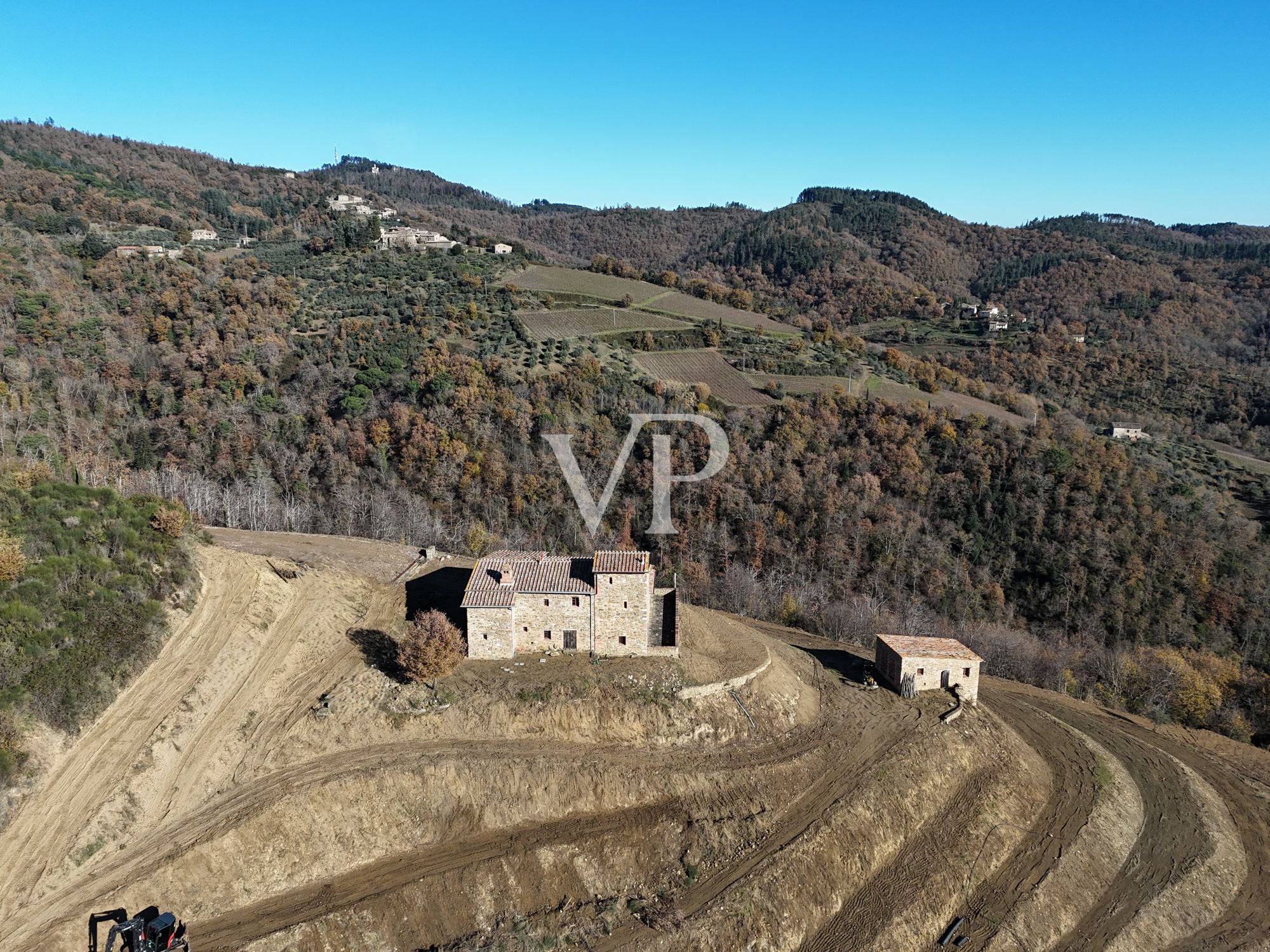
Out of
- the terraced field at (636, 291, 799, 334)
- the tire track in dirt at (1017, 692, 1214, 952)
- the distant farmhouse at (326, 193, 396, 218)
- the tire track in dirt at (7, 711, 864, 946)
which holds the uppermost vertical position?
the distant farmhouse at (326, 193, 396, 218)

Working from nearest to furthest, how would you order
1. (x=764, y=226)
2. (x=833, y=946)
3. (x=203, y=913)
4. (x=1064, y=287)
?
(x=203, y=913) < (x=833, y=946) < (x=1064, y=287) < (x=764, y=226)

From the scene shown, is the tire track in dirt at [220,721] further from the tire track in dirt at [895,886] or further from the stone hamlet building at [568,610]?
the tire track in dirt at [895,886]

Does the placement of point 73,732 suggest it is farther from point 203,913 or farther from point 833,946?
point 833,946

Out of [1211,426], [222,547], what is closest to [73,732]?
[222,547]

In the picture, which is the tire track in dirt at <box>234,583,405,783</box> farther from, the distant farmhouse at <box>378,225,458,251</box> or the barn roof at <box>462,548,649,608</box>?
the distant farmhouse at <box>378,225,458,251</box>

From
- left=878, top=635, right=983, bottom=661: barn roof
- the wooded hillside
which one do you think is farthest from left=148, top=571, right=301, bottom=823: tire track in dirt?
left=878, top=635, right=983, bottom=661: barn roof

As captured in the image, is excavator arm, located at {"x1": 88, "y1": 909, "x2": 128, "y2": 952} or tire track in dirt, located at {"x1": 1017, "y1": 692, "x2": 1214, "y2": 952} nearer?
excavator arm, located at {"x1": 88, "y1": 909, "x2": 128, "y2": 952}

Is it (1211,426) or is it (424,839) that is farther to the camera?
(1211,426)
